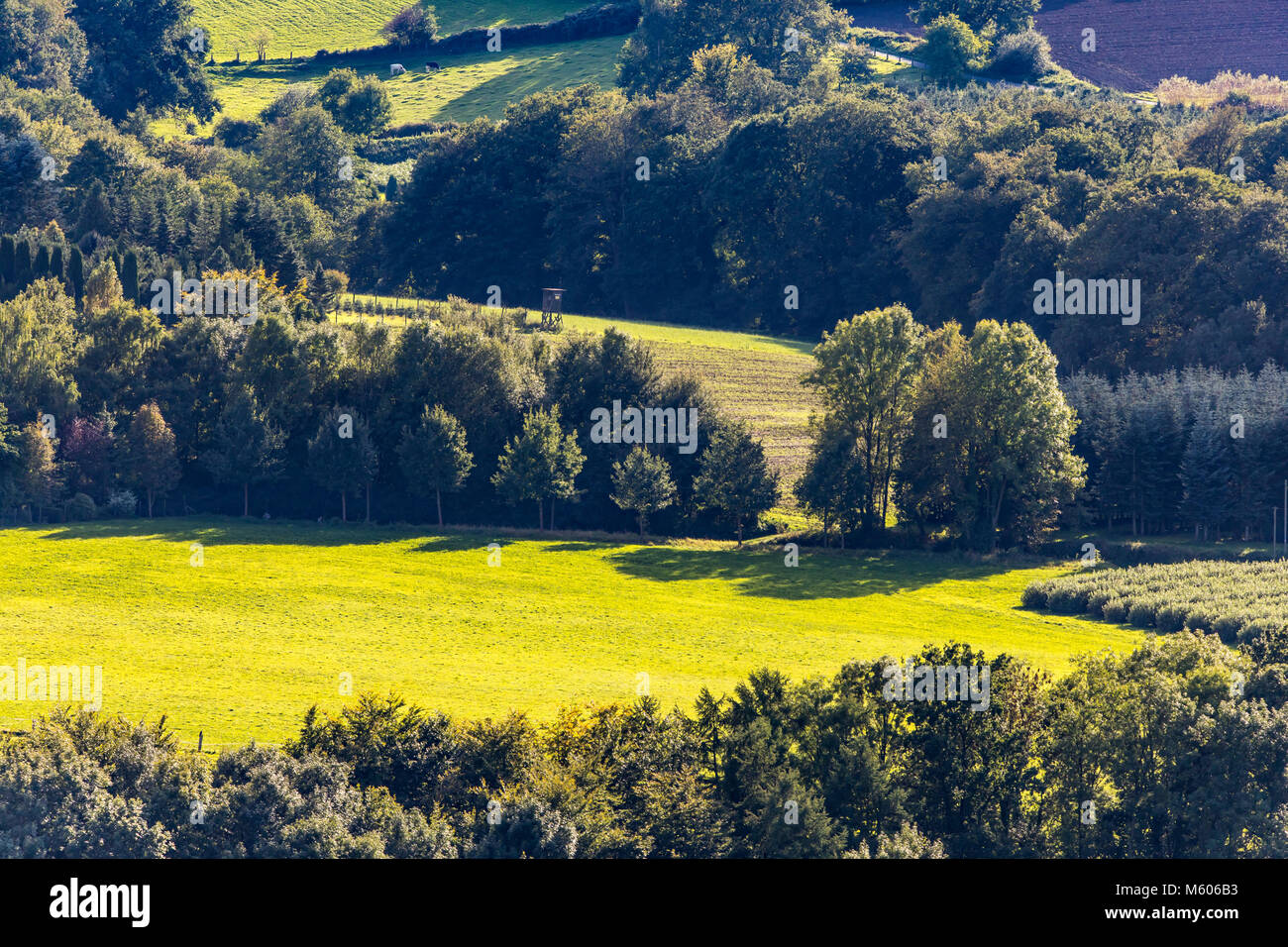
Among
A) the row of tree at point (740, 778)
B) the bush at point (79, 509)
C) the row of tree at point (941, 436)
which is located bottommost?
the row of tree at point (740, 778)

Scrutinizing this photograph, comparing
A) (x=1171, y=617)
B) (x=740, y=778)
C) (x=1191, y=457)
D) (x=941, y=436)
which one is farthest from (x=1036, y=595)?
(x=740, y=778)

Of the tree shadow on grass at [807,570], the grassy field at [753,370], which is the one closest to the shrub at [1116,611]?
the tree shadow on grass at [807,570]

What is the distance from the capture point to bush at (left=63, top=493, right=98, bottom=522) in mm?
92562

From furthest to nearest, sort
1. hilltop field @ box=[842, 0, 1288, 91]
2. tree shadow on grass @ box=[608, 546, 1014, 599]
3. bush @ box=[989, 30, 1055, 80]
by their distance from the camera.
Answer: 1. bush @ box=[989, 30, 1055, 80]
2. hilltop field @ box=[842, 0, 1288, 91]
3. tree shadow on grass @ box=[608, 546, 1014, 599]

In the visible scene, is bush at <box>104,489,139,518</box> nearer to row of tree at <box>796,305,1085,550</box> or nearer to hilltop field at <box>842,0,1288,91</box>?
row of tree at <box>796,305,1085,550</box>

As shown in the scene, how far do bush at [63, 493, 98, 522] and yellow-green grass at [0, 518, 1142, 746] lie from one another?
2.18 m

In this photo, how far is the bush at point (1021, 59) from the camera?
182 metres

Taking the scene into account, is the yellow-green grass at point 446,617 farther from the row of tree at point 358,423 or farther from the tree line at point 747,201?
the tree line at point 747,201

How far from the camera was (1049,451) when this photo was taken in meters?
90.6

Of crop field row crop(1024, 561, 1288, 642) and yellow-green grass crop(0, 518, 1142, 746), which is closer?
yellow-green grass crop(0, 518, 1142, 746)

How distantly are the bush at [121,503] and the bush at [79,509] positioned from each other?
109 centimetres

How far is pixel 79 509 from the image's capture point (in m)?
92.6

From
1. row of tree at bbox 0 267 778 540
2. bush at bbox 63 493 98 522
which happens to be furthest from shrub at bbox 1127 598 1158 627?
bush at bbox 63 493 98 522

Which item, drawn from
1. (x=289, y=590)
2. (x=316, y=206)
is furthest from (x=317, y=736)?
(x=316, y=206)
